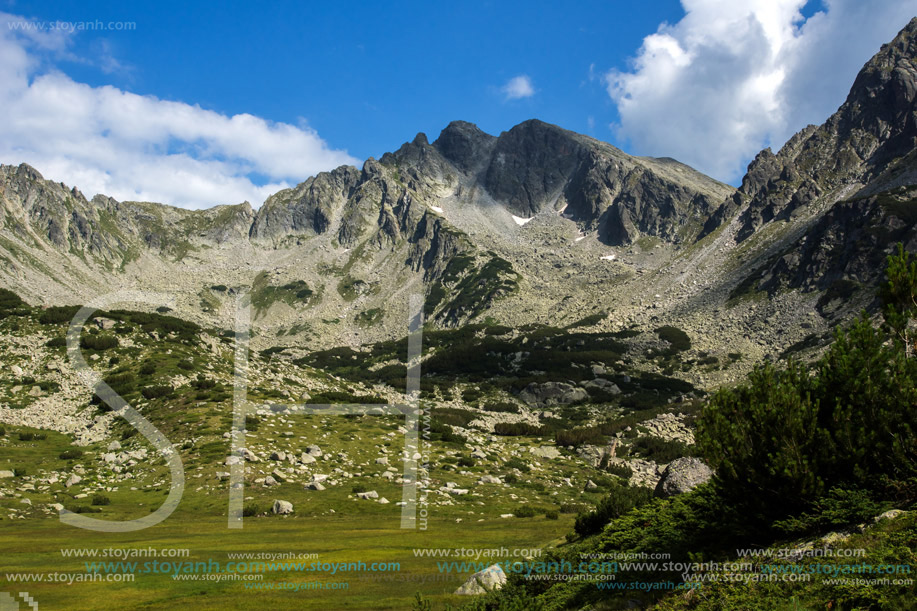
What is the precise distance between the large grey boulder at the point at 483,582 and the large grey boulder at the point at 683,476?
28.7ft

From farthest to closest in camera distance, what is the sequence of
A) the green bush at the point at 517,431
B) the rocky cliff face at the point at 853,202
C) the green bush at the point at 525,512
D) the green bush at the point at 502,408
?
the rocky cliff face at the point at 853,202
the green bush at the point at 502,408
the green bush at the point at 517,431
the green bush at the point at 525,512

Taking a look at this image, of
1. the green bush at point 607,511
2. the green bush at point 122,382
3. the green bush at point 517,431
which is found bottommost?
the green bush at point 607,511

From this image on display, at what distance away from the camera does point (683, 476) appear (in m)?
20.0

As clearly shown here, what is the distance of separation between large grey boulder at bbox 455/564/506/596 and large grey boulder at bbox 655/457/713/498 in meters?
8.74

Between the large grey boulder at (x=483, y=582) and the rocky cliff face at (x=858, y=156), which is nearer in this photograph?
the large grey boulder at (x=483, y=582)

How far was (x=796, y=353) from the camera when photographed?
333 ft

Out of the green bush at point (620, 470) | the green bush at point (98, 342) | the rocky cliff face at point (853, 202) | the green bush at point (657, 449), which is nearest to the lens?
the green bush at point (620, 470)

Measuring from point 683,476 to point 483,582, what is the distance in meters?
10.1

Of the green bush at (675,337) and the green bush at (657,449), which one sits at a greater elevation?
the green bush at (675,337)

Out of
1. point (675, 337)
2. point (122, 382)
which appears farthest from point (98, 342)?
point (675, 337)

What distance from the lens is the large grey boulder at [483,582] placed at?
1376cm

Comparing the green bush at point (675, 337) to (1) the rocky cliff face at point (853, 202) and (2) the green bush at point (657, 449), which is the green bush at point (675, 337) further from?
(2) the green bush at point (657, 449)

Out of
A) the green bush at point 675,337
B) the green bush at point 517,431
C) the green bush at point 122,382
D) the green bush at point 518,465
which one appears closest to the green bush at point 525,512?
the green bush at point 518,465

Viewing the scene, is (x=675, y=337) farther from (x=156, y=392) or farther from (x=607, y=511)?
(x=607, y=511)
